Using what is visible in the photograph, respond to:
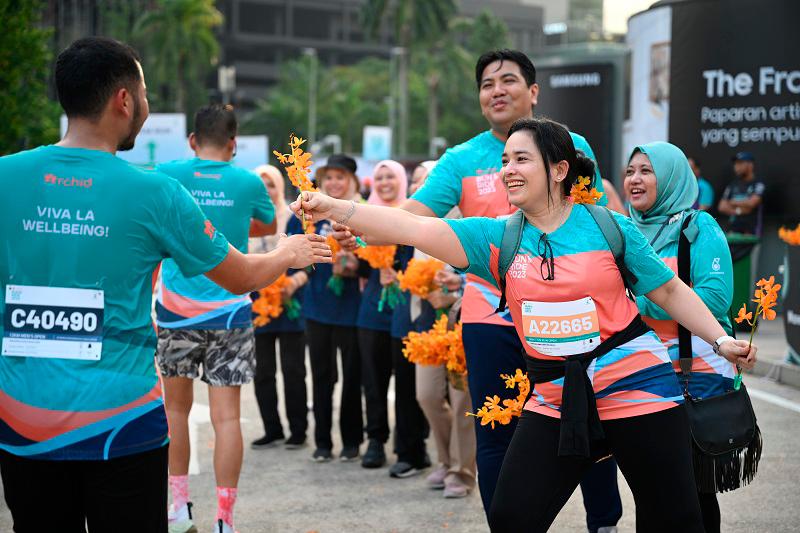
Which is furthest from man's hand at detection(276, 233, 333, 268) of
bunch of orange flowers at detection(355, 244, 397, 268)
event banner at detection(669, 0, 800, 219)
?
event banner at detection(669, 0, 800, 219)

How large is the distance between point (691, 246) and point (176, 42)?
2456 inches

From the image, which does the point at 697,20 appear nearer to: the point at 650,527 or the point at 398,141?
the point at 650,527

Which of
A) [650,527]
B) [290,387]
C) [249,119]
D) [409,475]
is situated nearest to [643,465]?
[650,527]

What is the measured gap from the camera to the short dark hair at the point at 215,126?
19.6ft

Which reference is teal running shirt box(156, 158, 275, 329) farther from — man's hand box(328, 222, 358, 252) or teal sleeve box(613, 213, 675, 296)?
teal sleeve box(613, 213, 675, 296)

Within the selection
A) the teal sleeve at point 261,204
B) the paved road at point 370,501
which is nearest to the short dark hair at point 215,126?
the teal sleeve at point 261,204

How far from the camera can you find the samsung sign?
22.8 meters

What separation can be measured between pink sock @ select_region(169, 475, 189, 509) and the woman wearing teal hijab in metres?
2.78

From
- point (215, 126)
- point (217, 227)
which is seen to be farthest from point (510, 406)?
point (215, 126)

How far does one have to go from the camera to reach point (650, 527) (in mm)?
3902

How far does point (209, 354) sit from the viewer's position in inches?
231

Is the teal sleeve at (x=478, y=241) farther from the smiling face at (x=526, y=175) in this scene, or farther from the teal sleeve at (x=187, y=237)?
the teal sleeve at (x=187, y=237)

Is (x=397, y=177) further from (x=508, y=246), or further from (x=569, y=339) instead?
(x=569, y=339)

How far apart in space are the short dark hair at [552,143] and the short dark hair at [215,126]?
7.52ft
